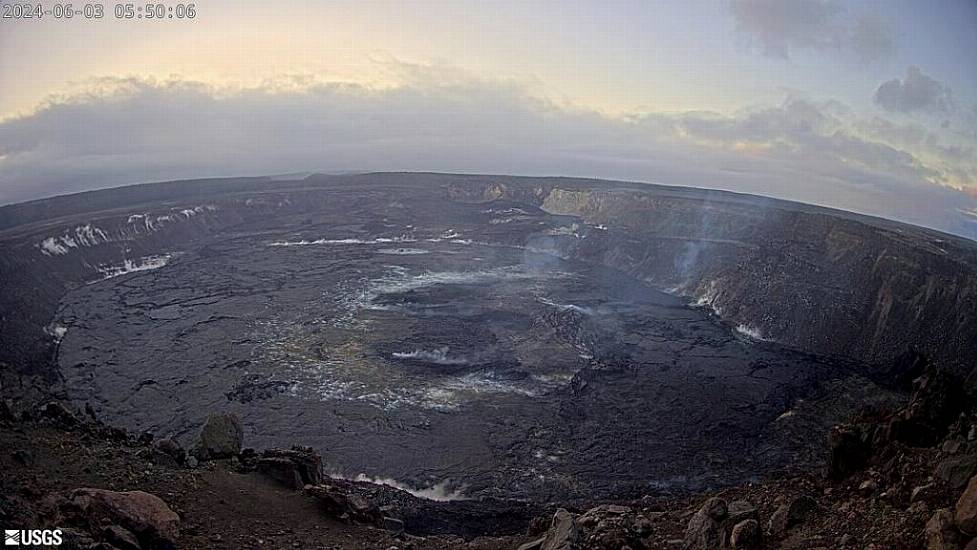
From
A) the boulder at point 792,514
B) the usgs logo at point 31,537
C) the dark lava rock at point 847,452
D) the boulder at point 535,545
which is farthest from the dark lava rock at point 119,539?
the dark lava rock at point 847,452

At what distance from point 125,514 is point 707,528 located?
7.15 metres

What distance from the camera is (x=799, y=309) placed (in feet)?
110

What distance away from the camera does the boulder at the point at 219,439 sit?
12750mm

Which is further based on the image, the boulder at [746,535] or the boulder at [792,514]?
the boulder at [792,514]

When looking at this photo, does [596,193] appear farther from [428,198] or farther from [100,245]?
[100,245]

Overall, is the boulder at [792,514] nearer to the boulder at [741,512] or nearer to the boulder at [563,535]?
the boulder at [741,512]

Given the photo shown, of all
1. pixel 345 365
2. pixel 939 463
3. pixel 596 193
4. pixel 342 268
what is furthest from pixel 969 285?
pixel 596 193

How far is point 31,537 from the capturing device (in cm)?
644

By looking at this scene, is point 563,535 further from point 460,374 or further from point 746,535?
point 460,374

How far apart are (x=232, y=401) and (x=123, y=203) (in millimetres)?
50909

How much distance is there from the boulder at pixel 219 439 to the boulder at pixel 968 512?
1189cm

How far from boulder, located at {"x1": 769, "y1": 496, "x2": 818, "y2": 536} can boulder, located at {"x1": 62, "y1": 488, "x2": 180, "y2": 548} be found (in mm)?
7400

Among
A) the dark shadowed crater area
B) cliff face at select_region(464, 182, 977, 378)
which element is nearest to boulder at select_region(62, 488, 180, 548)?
the dark shadowed crater area

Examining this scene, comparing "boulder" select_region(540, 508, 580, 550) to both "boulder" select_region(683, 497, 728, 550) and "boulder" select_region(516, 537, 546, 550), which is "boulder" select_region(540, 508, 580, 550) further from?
"boulder" select_region(683, 497, 728, 550)
